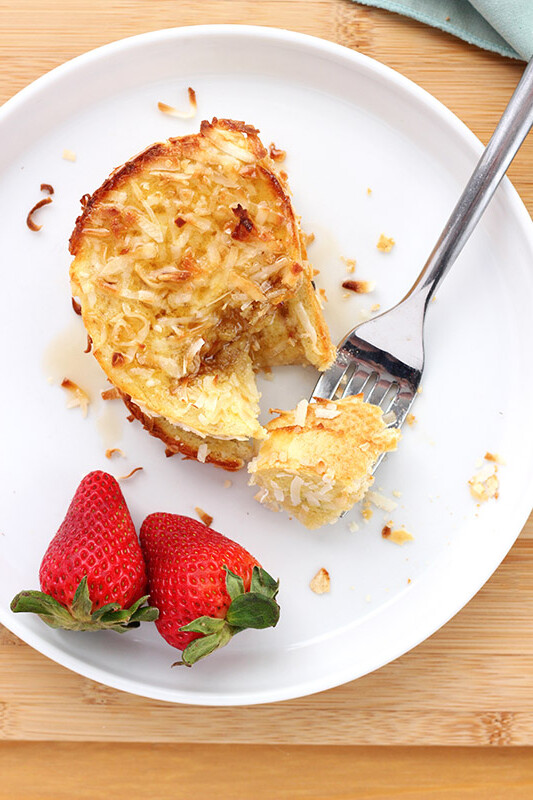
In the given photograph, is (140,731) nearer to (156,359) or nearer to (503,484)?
(156,359)

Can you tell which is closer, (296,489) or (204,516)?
(296,489)

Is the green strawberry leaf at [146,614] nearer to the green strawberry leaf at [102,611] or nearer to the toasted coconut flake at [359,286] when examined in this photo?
the green strawberry leaf at [102,611]

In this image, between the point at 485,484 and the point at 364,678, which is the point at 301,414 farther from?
→ the point at 364,678

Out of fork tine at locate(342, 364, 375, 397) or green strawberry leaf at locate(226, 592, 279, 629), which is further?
fork tine at locate(342, 364, 375, 397)

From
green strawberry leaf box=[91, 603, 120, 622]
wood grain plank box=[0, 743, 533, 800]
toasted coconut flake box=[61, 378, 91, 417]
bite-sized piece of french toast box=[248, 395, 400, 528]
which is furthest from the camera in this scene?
wood grain plank box=[0, 743, 533, 800]

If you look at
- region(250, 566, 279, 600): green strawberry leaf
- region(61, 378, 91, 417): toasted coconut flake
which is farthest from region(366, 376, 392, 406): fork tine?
→ region(61, 378, 91, 417): toasted coconut flake

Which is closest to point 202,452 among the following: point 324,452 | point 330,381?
point 324,452

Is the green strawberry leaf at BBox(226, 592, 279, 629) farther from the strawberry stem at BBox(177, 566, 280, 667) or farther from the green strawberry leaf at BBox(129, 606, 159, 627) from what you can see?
the green strawberry leaf at BBox(129, 606, 159, 627)
